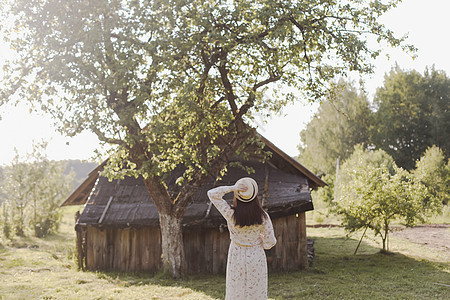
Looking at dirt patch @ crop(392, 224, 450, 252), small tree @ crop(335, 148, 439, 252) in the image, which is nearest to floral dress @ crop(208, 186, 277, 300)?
small tree @ crop(335, 148, 439, 252)

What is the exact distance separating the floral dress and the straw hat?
0.59 feet

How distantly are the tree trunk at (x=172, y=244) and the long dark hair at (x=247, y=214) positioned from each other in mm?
6199

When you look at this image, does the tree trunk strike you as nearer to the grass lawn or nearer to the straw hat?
the grass lawn

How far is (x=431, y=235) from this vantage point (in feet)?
69.8

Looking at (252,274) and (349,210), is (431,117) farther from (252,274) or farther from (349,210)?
(252,274)

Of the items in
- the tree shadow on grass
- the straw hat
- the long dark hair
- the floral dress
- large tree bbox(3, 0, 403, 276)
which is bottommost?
the tree shadow on grass

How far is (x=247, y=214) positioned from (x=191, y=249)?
7.87 m

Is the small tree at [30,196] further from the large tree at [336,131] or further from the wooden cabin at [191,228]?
the large tree at [336,131]

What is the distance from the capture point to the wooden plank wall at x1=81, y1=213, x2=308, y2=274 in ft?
43.5

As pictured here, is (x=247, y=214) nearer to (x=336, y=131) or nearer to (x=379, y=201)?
(x=379, y=201)

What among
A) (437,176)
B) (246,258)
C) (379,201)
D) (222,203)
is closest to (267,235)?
(246,258)

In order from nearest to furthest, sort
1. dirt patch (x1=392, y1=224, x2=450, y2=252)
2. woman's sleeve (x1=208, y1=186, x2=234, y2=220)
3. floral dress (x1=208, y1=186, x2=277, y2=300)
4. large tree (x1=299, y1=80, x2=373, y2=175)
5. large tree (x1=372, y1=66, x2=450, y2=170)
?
1. floral dress (x1=208, y1=186, x2=277, y2=300)
2. woman's sleeve (x1=208, y1=186, x2=234, y2=220)
3. dirt patch (x1=392, y1=224, x2=450, y2=252)
4. large tree (x1=372, y1=66, x2=450, y2=170)
5. large tree (x1=299, y1=80, x2=373, y2=175)

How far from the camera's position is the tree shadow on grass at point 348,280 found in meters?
10.0

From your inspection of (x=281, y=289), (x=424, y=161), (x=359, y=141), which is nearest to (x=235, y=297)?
(x=281, y=289)
